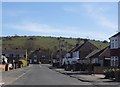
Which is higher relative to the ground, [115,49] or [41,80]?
[115,49]

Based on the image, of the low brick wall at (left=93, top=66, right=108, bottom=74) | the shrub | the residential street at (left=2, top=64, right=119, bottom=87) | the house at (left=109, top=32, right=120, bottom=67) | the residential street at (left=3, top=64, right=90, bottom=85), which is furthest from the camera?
the low brick wall at (left=93, top=66, right=108, bottom=74)

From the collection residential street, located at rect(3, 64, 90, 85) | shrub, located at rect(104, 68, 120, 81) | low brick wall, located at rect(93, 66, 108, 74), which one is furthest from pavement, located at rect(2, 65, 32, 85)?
low brick wall, located at rect(93, 66, 108, 74)

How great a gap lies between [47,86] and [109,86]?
180 inches

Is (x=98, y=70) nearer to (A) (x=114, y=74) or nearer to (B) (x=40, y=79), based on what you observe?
(A) (x=114, y=74)

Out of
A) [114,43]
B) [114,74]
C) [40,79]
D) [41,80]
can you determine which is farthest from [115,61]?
[41,80]

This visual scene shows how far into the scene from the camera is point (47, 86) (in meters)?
27.0

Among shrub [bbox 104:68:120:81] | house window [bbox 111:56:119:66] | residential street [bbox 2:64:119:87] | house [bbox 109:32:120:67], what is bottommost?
residential street [bbox 2:64:119:87]

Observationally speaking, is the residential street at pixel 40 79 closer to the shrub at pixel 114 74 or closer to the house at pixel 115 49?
the shrub at pixel 114 74

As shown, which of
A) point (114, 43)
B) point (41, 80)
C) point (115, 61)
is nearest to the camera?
point (41, 80)

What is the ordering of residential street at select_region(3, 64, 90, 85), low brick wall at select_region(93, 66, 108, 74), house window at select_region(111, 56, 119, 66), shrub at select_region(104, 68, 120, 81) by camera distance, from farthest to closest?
low brick wall at select_region(93, 66, 108, 74), house window at select_region(111, 56, 119, 66), shrub at select_region(104, 68, 120, 81), residential street at select_region(3, 64, 90, 85)

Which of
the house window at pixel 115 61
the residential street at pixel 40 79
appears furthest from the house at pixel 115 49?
the residential street at pixel 40 79

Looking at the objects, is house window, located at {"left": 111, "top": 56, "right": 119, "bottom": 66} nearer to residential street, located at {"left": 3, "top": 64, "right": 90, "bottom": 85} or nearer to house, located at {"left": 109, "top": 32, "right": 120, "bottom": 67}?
house, located at {"left": 109, "top": 32, "right": 120, "bottom": 67}

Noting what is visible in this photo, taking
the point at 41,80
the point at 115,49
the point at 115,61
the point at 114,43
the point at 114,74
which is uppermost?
the point at 114,43

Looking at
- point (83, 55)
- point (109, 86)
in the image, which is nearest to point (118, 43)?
point (109, 86)
